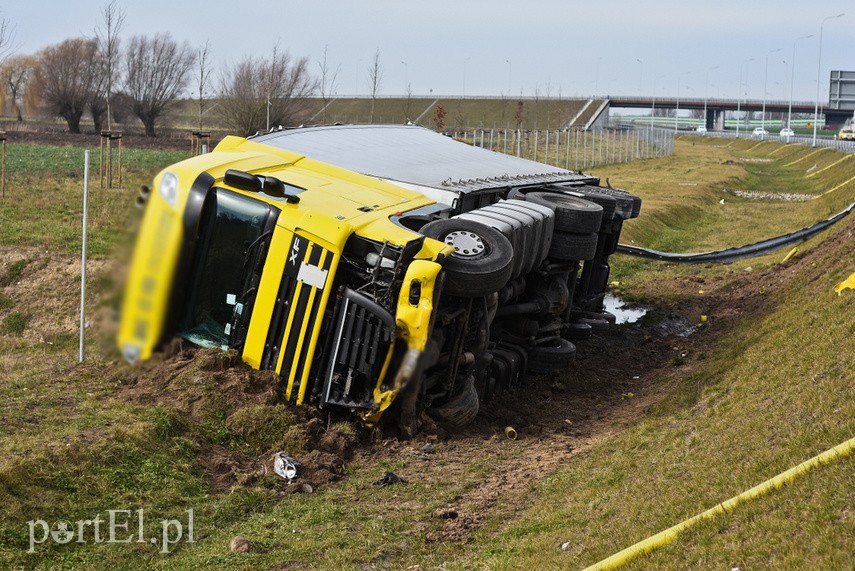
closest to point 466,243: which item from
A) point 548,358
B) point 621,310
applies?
point 548,358

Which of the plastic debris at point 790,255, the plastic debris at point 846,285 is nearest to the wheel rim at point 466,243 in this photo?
the plastic debris at point 846,285

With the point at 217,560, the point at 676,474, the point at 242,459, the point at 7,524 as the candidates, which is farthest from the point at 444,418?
the point at 7,524

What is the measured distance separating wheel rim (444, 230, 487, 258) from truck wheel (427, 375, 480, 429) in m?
1.25

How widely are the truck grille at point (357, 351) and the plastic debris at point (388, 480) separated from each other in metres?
0.85

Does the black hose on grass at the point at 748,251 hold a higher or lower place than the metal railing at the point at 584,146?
lower

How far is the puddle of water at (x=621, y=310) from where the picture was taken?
17.2m

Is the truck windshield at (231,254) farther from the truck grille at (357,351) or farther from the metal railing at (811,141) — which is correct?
the metal railing at (811,141)

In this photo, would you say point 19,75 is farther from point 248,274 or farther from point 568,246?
point 248,274

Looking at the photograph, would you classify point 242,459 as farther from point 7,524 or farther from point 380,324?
point 7,524

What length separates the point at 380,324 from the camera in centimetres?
901

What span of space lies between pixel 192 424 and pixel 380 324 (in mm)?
1821

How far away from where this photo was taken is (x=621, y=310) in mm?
17891

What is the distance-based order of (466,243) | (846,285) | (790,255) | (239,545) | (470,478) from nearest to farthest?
(239,545) < (470,478) < (466,243) < (846,285) < (790,255)

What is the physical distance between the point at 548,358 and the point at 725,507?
6.38 metres
